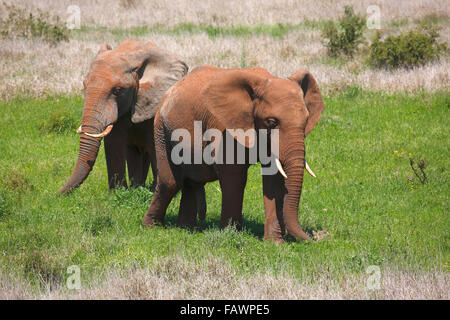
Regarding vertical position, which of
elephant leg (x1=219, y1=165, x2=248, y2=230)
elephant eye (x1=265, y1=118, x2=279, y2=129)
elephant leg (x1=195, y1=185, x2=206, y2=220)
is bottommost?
elephant leg (x1=195, y1=185, x2=206, y2=220)

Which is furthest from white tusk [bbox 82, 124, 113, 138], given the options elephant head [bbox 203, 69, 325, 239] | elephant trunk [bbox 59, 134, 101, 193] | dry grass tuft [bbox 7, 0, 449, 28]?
dry grass tuft [bbox 7, 0, 449, 28]

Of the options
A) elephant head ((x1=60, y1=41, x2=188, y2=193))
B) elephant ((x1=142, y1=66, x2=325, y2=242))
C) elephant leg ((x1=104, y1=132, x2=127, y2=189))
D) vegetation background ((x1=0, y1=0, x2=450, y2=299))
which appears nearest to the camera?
vegetation background ((x1=0, y1=0, x2=450, y2=299))

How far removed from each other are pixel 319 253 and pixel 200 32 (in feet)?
63.5

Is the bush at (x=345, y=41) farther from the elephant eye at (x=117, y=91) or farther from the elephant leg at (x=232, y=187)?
the elephant leg at (x=232, y=187)

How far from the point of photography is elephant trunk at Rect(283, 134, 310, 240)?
8.54m

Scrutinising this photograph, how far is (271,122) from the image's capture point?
8758 mm

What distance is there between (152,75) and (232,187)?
3584 millimetres

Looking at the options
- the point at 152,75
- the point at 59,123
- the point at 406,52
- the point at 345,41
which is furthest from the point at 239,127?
the point at 345,41

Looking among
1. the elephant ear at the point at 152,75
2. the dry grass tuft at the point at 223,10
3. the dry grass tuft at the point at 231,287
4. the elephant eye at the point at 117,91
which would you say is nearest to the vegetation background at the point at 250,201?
the dry grass tuft at the point at 231,287

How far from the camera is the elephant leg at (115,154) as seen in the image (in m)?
11.9

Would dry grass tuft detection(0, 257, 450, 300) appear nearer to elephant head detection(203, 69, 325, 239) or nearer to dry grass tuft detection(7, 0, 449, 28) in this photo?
elephant head detection(203, 69, 325, 239)

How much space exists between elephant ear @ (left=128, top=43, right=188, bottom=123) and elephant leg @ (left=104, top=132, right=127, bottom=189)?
48 centimetres

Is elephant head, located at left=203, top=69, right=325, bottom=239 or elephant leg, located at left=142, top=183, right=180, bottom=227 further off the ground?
elephant head, located at left=203, top=69, right=325, bottom=239

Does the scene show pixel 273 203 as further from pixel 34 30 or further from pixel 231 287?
pixel 34 30
